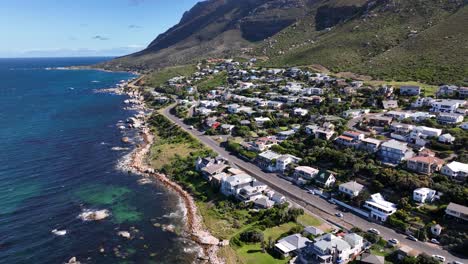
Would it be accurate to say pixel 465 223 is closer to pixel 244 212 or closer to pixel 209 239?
pixel 244 212

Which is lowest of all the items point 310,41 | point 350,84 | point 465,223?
point 465,223

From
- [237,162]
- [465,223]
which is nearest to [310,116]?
[237,162]

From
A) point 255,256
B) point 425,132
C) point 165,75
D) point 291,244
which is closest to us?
point 255,256

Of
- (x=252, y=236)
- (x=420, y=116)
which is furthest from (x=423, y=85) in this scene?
(x=252, y=236)

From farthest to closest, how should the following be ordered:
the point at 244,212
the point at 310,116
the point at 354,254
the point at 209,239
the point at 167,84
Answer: the point at 167,84
the point at 310,116
the point at 244,212
the point at 209,239
the point at 354,254

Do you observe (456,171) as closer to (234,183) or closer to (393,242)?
(393,242)

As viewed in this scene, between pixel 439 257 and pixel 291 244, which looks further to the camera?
pixel 291 244

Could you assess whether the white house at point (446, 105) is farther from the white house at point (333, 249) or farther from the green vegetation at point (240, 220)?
the white house at point (333, 249)
